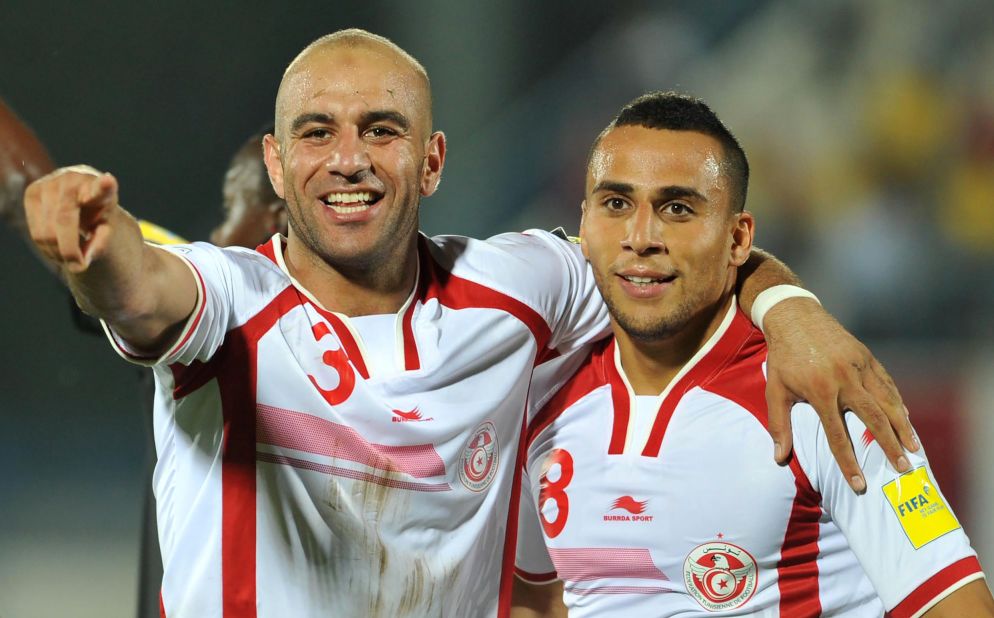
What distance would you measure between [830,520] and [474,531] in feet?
1.97

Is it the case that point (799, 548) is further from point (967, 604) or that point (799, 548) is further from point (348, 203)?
point (348, 203)

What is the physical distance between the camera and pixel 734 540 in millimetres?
1901

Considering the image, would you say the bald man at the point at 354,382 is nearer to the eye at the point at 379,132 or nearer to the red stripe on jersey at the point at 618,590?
the eye at the point at 379,132

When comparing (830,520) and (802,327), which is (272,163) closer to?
(802,327)

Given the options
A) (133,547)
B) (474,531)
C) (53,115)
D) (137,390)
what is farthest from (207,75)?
(474,531)

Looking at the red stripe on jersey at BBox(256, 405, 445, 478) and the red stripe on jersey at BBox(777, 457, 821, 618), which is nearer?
the red stripe on jersey at BBox(256, 405, 445, 478)

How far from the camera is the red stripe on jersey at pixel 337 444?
1772 mm

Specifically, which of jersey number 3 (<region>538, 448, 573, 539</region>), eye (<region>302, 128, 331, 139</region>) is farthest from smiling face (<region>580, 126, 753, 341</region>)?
eye (<region>302, 128, 331, 139</region>)

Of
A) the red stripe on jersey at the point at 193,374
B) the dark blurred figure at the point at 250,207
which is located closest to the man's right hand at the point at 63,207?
the red stripe on jersey at the point at 193,374

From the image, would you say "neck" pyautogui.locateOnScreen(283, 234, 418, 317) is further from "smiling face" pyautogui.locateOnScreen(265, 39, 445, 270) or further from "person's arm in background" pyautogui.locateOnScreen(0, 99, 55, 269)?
"person's arm in background" pyautogui.locateOnScreen(0, 99, 55, 269)

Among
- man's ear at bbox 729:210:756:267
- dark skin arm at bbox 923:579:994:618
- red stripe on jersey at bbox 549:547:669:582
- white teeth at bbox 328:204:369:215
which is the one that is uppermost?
white teeth at bbox 328:204:369:215

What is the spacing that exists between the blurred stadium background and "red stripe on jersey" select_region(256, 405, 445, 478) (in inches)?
106

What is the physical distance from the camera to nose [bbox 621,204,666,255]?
1949mm

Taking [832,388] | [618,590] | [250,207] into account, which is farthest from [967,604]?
[250,207]
